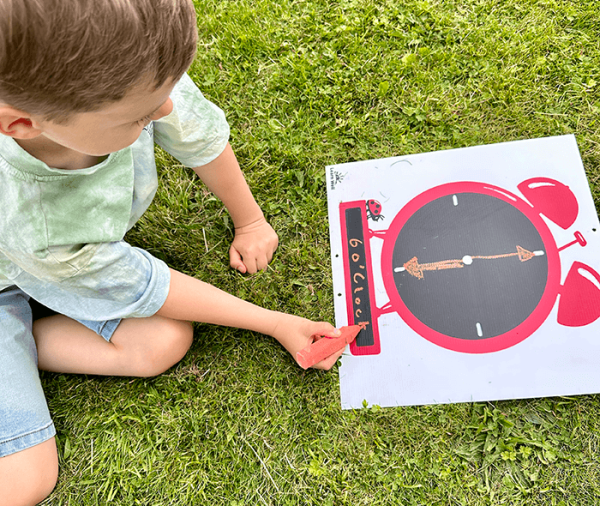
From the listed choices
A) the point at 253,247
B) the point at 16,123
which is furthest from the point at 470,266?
the point at 16,123

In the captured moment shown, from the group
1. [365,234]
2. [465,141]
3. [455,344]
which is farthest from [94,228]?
[465,141]

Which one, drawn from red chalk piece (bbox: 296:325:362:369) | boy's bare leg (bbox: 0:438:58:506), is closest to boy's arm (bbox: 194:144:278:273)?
red chalk piece (bbox: 296:325:362:369)

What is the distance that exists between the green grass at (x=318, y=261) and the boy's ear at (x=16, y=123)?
1.98 ft

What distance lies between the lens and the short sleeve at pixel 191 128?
85cm

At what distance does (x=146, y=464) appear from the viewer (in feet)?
3.19

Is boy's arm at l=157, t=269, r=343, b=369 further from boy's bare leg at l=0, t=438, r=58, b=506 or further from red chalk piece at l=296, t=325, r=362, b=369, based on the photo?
boy's bare leg at l=0, t=438, r=58, b=506

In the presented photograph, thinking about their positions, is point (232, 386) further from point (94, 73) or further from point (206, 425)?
point (94, 73)

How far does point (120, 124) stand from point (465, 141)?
0.83 meters

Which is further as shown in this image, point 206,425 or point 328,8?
point 328,8

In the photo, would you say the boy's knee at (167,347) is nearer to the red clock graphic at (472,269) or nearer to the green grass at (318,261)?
the green grass at (318,261)

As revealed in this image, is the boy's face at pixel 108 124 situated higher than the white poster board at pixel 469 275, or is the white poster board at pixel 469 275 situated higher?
the boy's face at pixel 108 124

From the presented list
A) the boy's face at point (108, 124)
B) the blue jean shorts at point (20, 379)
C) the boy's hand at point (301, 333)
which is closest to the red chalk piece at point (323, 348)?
the boy's hand at point (301, 333)

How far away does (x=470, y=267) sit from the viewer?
992 mm

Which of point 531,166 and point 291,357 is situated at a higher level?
point 531,166
